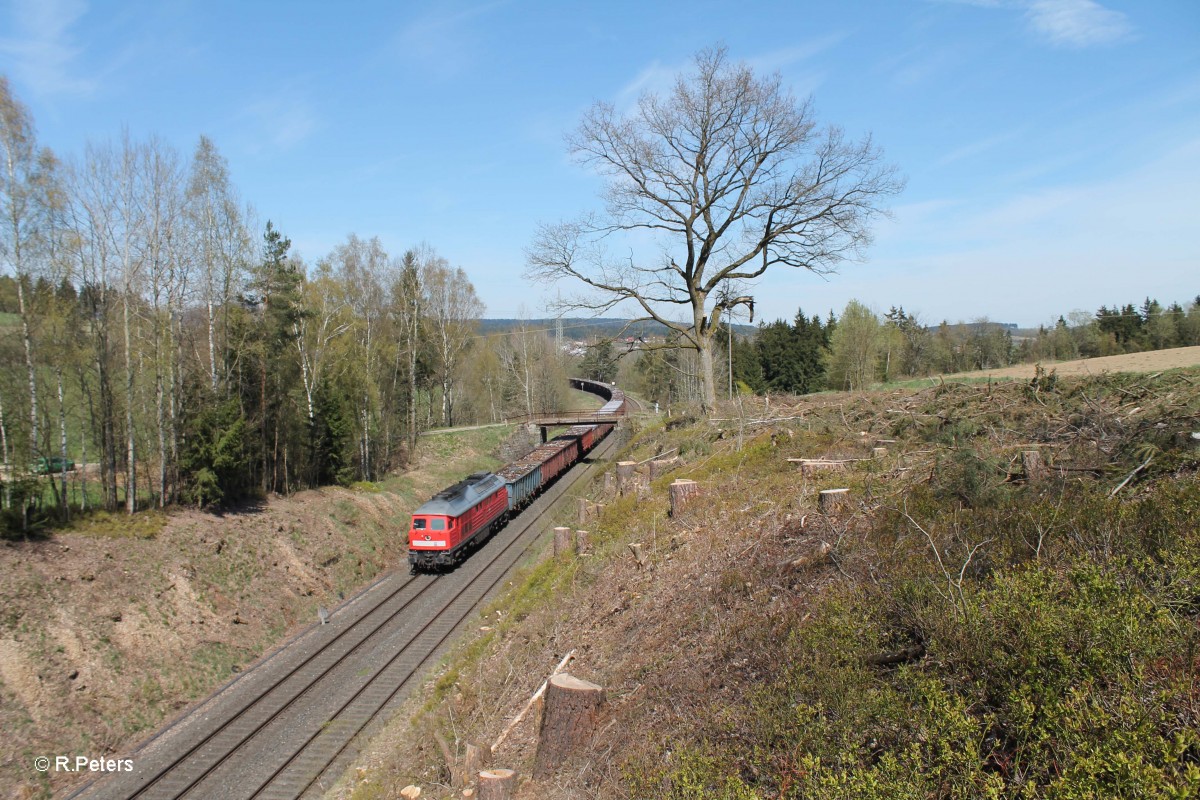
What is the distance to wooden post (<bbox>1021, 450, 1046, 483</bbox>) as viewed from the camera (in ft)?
22.5

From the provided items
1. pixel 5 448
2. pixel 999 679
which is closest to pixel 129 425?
pixel 5 448

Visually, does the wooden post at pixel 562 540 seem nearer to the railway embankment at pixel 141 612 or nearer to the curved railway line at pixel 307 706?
the curved railway line at pixel 307 706

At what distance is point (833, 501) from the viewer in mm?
7660

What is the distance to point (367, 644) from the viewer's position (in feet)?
55.6

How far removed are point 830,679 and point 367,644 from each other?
49.5 ft

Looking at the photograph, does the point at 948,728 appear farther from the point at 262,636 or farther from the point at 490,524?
the point at 490,524

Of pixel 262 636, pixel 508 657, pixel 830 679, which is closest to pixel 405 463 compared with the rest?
pixel 262 636

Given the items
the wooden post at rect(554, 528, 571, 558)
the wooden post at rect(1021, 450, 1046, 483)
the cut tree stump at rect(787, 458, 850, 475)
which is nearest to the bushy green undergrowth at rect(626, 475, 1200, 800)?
the wooden post at rect(1021, 450, 1046, 483)

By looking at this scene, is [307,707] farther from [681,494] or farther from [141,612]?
[681,494]

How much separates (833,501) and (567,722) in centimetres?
393

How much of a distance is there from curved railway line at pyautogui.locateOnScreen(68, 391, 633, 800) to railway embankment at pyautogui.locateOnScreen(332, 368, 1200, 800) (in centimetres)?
178

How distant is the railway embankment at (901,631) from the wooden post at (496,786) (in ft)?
0.53

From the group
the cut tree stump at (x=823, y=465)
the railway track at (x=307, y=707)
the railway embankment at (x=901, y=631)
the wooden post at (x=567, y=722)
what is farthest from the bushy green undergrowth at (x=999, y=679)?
the railway track at (x=307, y=707)

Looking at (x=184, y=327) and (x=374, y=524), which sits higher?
(x=184, y=327)
